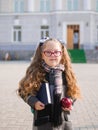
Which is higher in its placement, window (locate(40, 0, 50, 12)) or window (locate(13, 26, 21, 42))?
window (locate(40, 0, 50, 12))

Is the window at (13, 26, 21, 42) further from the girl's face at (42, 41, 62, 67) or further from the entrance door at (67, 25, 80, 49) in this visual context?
the girl's face at (42, 41, 62, 67)

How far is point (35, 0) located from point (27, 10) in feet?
4.82

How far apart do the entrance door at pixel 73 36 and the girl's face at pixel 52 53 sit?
3998 centimetres

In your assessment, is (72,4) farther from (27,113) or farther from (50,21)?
(27,113)

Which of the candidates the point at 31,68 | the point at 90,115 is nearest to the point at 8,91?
the point at 90,115

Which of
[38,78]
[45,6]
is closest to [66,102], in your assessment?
[38,78]

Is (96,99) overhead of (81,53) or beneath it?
overhead

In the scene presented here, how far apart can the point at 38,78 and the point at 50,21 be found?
1585 inches

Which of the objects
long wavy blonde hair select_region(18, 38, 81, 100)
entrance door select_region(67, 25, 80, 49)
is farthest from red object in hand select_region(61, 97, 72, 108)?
entrance door select_region(67, 25, 80, 49)

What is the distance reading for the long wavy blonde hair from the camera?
13.9 ft

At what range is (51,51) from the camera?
427cm

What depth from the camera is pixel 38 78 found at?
14.0 feet

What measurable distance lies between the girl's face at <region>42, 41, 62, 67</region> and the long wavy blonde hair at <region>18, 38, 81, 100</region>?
43 mm

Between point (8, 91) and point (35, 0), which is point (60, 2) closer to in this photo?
point (35, 0)
